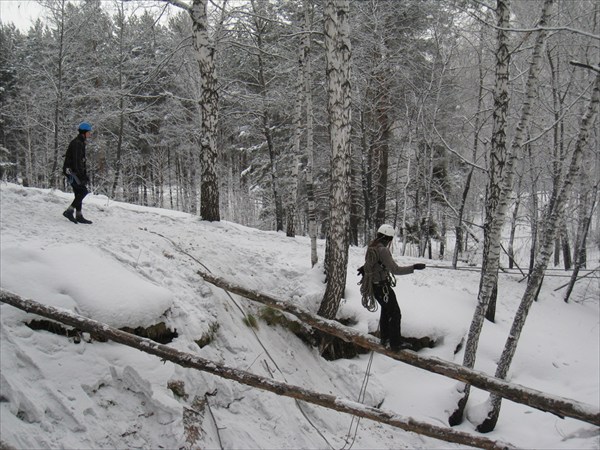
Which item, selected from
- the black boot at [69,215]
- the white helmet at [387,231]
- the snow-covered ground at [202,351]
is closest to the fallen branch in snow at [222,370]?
the snow-covered ground at [202,351]

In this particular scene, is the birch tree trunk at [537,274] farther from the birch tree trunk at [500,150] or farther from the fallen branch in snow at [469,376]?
the fallen branch in snow at [469,376]

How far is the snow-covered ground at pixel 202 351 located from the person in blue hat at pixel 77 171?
0.27m

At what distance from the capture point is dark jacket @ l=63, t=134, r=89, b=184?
23.3ft

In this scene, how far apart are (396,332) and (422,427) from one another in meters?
1.14

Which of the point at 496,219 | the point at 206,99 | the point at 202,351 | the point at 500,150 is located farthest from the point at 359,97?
the point at 202,351

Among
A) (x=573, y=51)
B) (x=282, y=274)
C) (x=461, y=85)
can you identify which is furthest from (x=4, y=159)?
(x=573, y=51)

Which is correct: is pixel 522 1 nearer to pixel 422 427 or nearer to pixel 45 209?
pixel 422 427

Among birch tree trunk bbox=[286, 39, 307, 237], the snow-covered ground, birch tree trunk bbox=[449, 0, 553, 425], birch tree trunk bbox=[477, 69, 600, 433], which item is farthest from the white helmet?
birch tree trunk bbox=[286, 39, 307, 237]

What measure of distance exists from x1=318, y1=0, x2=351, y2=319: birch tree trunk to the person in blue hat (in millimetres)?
→ 4520

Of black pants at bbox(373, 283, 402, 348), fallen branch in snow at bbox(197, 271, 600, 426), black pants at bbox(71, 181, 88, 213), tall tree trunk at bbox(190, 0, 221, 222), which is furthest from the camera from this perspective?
tall tree trunk at bbox(190, 0, 221, 222)

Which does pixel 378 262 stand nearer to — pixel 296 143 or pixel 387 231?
pixel 387 231

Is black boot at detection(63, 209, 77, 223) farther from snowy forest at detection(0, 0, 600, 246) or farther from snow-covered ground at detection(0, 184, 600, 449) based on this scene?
snowy forest at detection(0, 0, 600, 246)

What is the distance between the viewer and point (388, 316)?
216 inches

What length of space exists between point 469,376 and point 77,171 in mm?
7015
